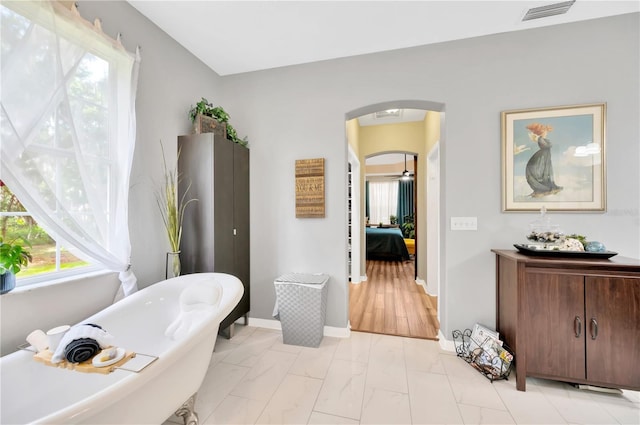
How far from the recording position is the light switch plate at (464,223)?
2.23 meters

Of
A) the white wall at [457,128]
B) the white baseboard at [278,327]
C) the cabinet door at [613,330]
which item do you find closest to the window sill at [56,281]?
the white wall at [457,128]

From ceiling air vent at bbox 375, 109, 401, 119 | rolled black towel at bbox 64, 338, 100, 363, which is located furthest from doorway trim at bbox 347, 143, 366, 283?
rolled black towel at bbox 64, 338, 100, 363

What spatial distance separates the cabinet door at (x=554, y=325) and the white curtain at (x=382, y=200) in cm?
751

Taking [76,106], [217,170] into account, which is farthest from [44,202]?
[217,170]

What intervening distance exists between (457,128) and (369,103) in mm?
855

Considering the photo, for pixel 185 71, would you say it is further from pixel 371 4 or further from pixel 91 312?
pixel 91 312

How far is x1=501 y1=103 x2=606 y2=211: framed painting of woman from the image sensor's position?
1990 millimetres

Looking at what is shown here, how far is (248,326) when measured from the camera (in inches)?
107

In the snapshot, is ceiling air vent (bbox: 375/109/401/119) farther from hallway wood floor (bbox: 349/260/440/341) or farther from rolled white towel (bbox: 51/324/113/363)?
rolled white towel (bbox: 51/324/113/363)

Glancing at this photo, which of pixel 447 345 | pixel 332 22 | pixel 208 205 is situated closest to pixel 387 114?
pixel 332 22

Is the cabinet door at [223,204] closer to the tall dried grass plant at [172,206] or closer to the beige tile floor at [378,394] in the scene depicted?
the tall dried grass plant at [172,206]

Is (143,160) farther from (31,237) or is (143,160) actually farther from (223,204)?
(31,237)

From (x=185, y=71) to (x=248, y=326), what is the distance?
2.70m

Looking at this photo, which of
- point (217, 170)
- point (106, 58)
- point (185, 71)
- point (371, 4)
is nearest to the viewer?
point (106, 58)
